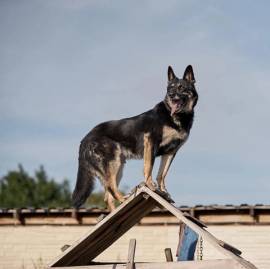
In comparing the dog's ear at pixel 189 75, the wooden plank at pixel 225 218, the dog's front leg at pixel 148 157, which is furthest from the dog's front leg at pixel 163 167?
the wooden plank at pixel 225 218

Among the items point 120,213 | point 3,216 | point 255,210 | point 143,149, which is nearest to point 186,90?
point 143,149

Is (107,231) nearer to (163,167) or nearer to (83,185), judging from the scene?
(163,167)

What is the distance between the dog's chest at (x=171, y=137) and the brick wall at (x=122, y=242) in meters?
8.35

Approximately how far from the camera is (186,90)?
39.9ft

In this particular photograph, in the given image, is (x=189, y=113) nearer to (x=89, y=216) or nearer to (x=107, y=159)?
(x=107, y=159)

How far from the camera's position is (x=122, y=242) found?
21219 mm

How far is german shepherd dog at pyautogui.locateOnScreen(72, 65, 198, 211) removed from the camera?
39.3 ft

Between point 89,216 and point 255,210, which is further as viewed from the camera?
point 89,216

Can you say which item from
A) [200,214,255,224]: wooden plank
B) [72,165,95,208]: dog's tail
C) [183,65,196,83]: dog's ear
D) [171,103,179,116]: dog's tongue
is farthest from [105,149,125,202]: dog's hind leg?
[200,214,255,224]: wooden plank

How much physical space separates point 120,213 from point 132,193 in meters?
0.35

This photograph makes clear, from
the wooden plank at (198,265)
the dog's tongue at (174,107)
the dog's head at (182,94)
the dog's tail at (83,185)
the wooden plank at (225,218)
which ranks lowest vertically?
the wooden plank at (198,265)

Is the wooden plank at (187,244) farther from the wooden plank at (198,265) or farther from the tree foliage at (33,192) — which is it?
the tree foliage at (33,192)

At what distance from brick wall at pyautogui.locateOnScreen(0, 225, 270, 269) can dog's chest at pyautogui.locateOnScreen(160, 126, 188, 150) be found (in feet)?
27.4

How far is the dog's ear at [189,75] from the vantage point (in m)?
12.3
